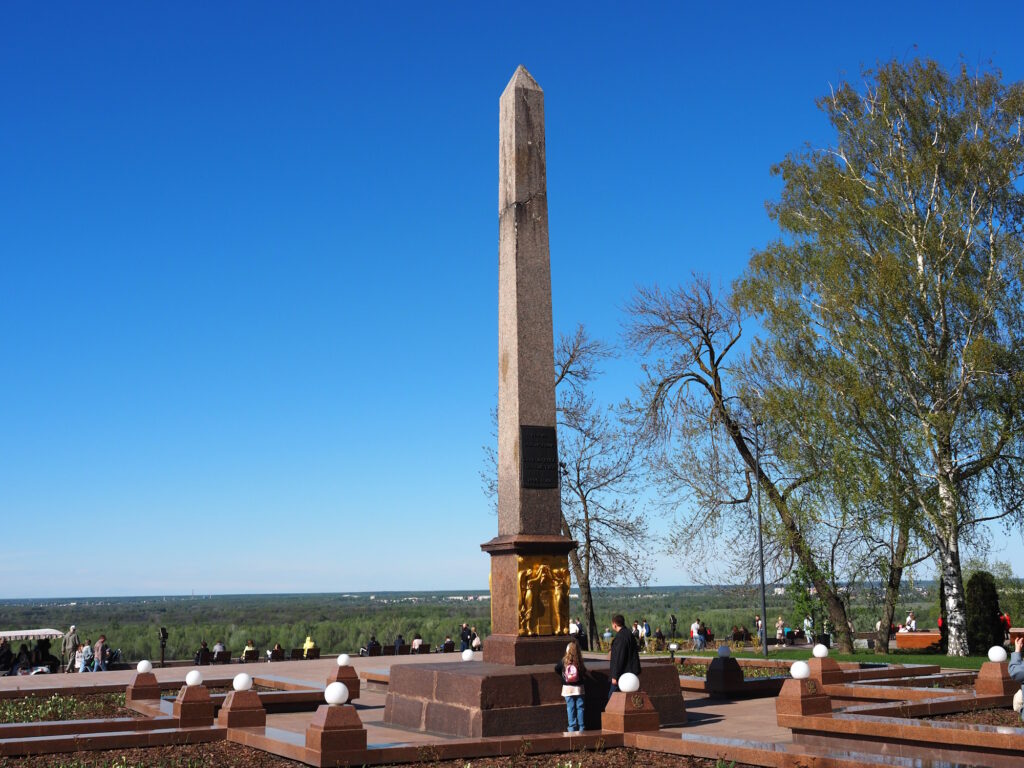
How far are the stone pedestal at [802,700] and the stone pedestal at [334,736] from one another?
5.28 meters

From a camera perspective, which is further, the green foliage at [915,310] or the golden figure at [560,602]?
the green foliage at [915,310]

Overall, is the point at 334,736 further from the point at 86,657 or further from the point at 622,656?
the point at 86,657

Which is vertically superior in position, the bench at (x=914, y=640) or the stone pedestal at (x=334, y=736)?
the stone pedestal at (x=334, y=736)

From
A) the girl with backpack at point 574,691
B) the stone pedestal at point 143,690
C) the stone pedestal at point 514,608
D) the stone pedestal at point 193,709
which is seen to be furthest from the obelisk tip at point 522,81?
the stone pedestal at point 143,690

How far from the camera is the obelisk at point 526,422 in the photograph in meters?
13.2

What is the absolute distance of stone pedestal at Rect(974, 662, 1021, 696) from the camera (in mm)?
13742

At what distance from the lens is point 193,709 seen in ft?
42.5

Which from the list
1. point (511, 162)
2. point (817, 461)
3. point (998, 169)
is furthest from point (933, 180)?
point (511, 162)

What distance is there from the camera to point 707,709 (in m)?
15.3

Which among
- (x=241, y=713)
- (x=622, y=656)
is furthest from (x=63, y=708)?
(x=622, y=656)

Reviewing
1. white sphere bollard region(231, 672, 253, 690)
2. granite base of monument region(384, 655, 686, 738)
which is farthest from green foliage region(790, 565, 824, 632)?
white sphere bollard region(231, 672, 253, 690)

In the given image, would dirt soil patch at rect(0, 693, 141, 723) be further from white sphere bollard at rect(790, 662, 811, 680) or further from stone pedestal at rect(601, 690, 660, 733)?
white sphere bollard at rect(790, 662, 811, 680)

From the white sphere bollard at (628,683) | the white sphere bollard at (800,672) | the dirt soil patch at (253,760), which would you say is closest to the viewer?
the dirt soil patch at (253,760)

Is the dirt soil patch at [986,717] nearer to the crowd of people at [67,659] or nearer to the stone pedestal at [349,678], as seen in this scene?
the stone pedestal at [349,678]
